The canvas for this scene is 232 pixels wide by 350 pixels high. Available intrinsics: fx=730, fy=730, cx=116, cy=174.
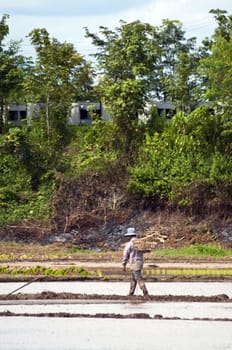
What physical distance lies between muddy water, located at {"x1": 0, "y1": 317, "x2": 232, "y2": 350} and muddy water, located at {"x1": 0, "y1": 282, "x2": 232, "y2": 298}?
147 inches

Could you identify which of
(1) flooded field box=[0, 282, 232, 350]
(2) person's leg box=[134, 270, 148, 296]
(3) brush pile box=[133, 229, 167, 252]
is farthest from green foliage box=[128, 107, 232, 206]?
(2) person's leg box=[134, 270, 148, 296]

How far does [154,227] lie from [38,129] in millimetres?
8150

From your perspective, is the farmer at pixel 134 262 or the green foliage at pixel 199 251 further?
the green foliage at pixel 199 251

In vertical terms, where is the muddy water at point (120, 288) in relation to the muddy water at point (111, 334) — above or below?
below

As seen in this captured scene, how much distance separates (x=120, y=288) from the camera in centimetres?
1736

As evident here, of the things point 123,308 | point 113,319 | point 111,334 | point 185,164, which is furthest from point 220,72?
point 111,334

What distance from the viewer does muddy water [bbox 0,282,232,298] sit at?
1662 cm

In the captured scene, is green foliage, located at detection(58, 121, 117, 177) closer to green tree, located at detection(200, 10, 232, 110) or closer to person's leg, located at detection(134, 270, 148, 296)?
green tree, located at detection(200, 10, 232, 110)

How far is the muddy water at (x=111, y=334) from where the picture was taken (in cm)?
1079

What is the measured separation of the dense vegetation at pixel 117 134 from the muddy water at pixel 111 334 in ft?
58.7

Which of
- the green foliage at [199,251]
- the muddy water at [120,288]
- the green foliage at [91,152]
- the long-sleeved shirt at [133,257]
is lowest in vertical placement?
the green foliage at [199,251]

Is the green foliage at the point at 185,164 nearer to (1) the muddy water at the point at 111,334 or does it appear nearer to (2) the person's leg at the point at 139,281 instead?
(2) the person's leg at the point at 139,281

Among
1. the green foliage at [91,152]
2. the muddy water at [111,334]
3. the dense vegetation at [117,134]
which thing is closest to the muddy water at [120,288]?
the muddy water at [111,334]

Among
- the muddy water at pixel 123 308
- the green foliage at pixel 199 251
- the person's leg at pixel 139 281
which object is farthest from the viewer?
the green foliage at pixel 199 251
